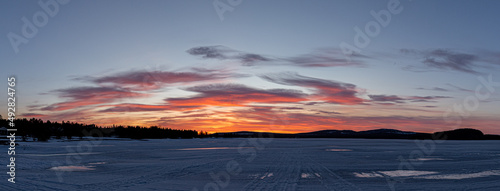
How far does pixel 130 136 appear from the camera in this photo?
151m

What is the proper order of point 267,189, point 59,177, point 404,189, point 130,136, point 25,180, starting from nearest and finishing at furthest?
point 267,189
point 404,189
point 25,180
point 59,177
point 130,136

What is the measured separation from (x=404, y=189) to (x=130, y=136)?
487 ft

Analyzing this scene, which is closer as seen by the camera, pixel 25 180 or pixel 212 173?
pixel 25 180

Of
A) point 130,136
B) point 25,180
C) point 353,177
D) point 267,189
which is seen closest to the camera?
point 267,189

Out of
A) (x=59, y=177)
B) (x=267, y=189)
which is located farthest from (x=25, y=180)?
(x=267, y=189)

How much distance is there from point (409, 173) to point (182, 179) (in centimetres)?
1198

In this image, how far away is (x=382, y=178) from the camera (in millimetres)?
17062

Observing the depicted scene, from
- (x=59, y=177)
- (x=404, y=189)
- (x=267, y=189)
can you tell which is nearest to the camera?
(x=267, y=189)

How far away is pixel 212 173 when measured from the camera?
1869cm

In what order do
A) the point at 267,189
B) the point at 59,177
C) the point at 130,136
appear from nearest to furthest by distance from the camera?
the point at 267,189 < the point at 59,177 < the point at 130,136

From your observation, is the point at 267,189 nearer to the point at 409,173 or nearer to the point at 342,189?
the point at 342,189

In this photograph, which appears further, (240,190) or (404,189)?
(404,189)

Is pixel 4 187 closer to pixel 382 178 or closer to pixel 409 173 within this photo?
pixel 382 178

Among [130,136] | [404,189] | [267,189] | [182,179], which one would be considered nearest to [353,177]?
[404,189]
